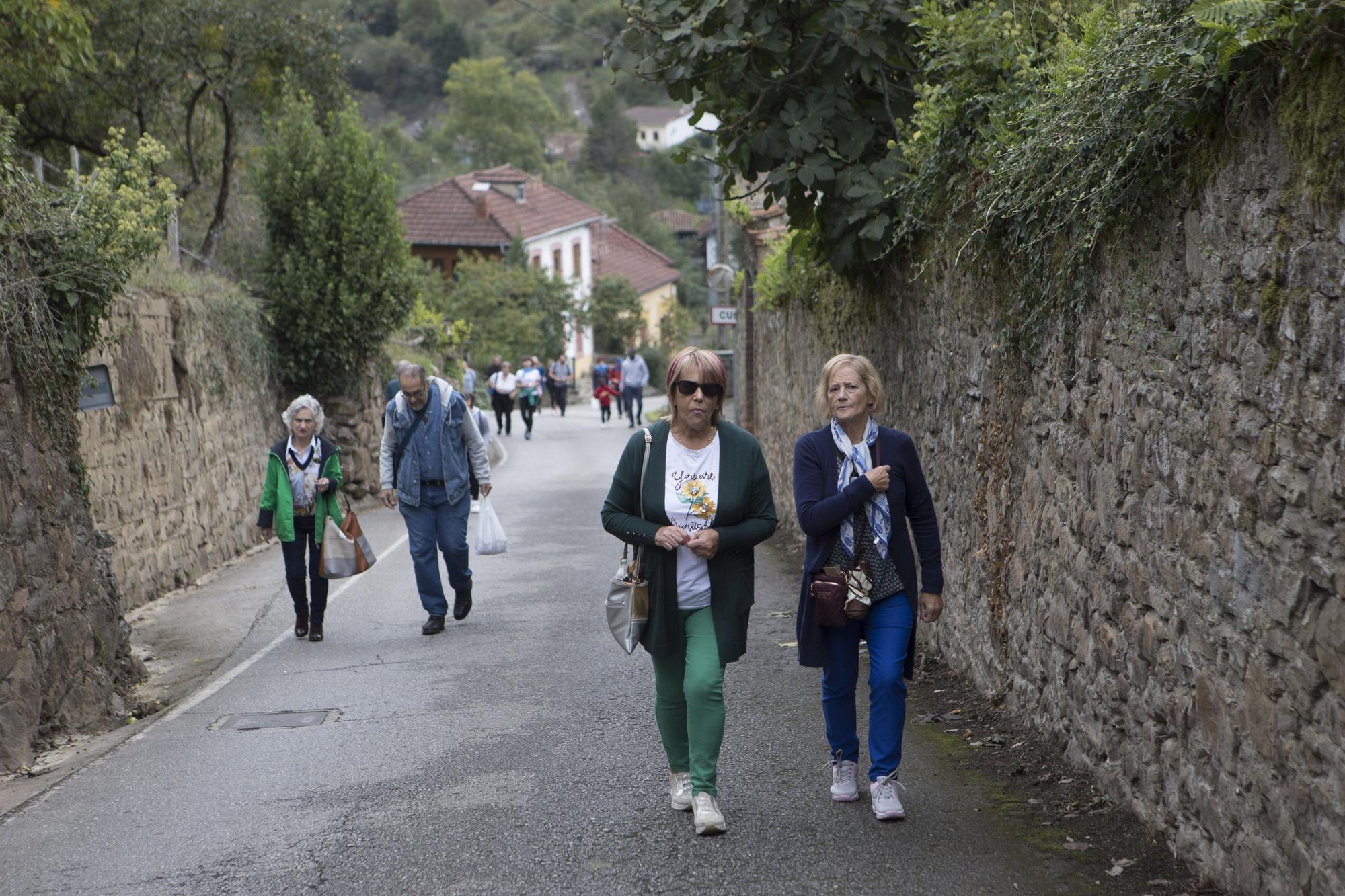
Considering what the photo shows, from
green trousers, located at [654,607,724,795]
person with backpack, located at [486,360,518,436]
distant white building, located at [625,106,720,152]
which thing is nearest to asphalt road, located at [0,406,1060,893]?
green trousers, located at [654,607,724,795]

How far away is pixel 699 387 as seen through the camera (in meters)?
4.99

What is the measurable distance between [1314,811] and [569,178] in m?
88.0

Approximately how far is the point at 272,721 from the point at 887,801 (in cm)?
372

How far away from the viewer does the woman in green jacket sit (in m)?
9.45

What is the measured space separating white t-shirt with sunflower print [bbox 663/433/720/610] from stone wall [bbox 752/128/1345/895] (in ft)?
4.85

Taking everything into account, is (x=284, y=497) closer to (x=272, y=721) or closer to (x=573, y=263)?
(x=272, y=721)

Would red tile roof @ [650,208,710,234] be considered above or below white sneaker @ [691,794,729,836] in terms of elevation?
above

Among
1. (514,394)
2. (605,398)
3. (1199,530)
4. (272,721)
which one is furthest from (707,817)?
(605,398)

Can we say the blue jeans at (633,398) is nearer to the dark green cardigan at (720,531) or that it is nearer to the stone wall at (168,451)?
the stone wall at (168,451)

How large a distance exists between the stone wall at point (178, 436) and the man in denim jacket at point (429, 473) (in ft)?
6.51

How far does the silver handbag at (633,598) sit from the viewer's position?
5074mm

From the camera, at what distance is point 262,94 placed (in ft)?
67.1

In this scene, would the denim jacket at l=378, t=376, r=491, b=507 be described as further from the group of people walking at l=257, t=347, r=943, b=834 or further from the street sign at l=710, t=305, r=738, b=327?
the street sign at l=710, t=305, r=738, b=327

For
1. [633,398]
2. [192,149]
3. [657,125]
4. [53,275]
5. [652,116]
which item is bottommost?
[633,398]
